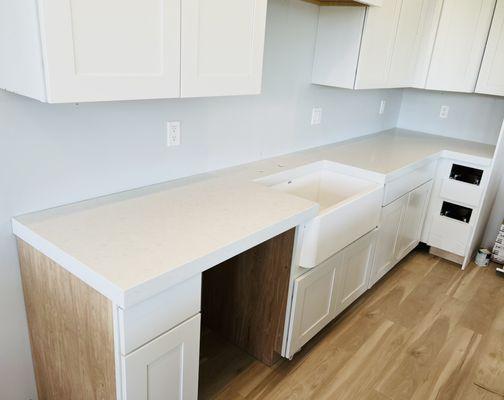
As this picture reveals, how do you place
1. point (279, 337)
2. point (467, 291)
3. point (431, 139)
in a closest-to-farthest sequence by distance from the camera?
point (279, 337) < point (467, 291) < point (431, 139)

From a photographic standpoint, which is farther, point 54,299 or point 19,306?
point 19,306

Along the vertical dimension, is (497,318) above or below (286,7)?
below

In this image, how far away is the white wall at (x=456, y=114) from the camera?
3.35 metres

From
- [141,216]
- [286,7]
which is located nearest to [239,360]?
[141,216]

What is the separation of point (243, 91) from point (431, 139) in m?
2.43

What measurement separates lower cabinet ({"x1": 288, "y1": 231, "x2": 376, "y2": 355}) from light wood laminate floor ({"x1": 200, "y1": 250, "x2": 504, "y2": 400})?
155 millimetres

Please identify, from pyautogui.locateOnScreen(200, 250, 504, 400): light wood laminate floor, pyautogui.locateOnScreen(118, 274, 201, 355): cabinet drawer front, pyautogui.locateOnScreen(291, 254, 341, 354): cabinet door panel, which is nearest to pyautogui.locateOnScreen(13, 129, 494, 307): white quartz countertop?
pyautogui.locateOnScreen(118, 274, 201, 355): cabinet drawer front

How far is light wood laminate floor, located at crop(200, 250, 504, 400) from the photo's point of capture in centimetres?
196

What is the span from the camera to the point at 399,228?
2816mm

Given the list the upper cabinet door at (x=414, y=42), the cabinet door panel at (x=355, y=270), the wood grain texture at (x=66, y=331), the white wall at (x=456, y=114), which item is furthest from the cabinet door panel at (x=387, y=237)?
the wood grain texture at (x=66, y=331)

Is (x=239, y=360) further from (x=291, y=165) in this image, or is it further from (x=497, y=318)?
(x=497, y=318)

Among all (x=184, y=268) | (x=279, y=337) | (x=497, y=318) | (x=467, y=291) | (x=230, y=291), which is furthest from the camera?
(x=467, y=291)

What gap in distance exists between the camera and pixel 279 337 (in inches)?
77.1

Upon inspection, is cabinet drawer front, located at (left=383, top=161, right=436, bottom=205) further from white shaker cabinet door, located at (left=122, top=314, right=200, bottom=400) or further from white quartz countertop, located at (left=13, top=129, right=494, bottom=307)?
white shaker cabinet door, located at (left=122, top=314, right=200, bottom=400)
